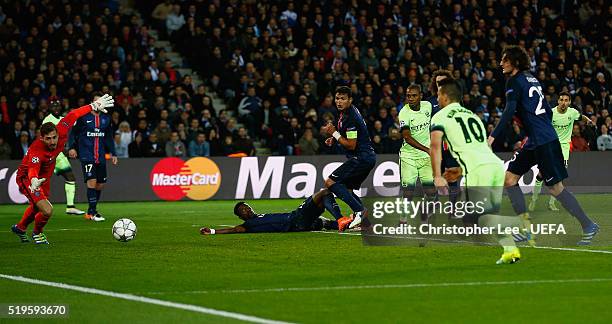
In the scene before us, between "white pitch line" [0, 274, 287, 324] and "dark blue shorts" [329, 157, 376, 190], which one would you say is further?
"dark blue shorts" [329, 157, 376, 190]

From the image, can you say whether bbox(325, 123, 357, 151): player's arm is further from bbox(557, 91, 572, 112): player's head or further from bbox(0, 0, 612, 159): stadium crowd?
bbox(0, 0, 612, 159): stadium crowd

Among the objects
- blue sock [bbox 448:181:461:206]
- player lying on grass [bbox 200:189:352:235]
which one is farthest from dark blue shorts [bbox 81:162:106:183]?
blue sock [bbox 448:181:461:206]

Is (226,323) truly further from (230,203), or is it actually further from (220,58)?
(220,58)

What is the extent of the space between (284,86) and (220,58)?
1.99m

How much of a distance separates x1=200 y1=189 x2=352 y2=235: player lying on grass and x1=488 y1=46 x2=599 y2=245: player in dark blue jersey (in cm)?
336

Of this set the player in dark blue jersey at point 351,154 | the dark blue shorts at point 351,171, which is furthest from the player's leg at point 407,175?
the dark blue shorts at point 351,171

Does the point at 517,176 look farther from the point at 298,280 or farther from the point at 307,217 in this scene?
the point at 298,280

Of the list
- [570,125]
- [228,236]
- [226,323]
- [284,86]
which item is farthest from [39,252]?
[284,86]

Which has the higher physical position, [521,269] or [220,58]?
[220,58]

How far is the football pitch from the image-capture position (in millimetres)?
8594

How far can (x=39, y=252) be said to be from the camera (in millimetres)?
13930

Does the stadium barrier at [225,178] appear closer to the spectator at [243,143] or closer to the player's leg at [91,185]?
the spectator at [243,143]

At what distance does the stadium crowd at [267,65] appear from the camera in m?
27.7

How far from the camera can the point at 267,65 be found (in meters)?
30.8
